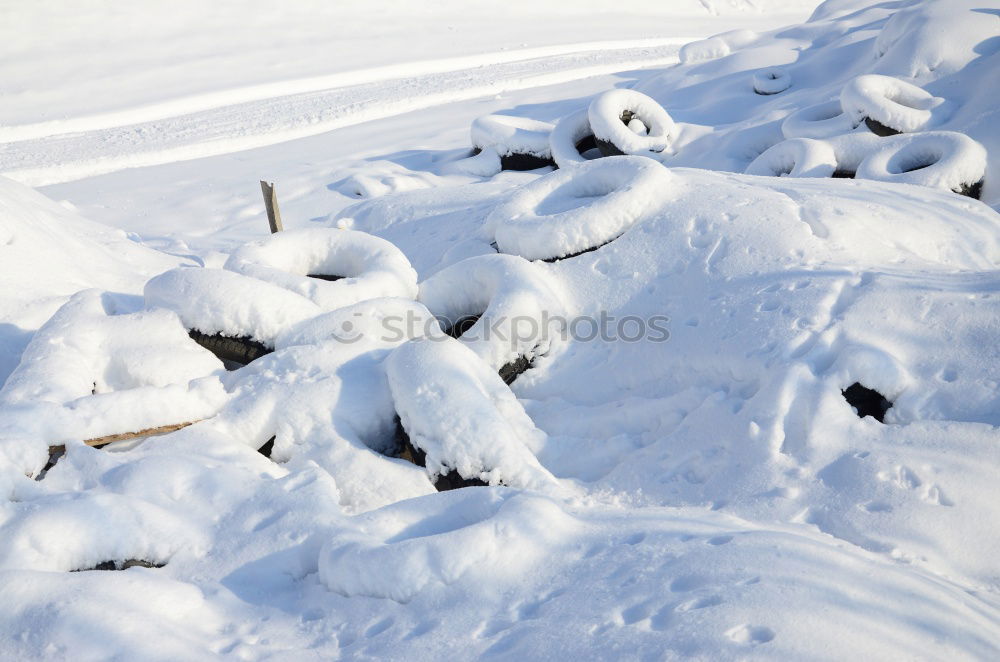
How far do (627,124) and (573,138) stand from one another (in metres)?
0.65

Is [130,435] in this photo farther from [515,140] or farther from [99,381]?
[515,140]

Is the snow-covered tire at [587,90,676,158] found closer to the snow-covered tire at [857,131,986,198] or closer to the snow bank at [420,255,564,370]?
the snow-covered tire at [857,131,986,198]

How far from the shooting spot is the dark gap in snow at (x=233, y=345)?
4023 mm

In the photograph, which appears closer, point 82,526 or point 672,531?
point 672,531

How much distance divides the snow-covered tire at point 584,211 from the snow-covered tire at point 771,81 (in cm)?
502

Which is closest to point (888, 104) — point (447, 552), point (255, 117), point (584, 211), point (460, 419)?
point (584, 211)

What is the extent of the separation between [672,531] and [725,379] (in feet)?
4.81

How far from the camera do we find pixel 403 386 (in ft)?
11.7

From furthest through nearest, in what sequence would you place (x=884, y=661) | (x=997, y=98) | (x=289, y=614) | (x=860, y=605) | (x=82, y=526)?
1. (x=997, y=98)
2. (x=82, y=526)
3. (x=289, y=614)
4. (x=860, y=605)
5. (x=884, y=661)

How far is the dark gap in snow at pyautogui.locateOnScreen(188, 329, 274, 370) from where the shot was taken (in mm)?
4023

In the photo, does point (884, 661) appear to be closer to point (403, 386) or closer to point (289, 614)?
point (289, 614)

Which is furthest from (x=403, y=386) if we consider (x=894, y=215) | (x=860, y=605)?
(x=894, y=215)

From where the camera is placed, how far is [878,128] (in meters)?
6.84

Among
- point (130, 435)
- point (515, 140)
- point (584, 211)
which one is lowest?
point (130, 435)
